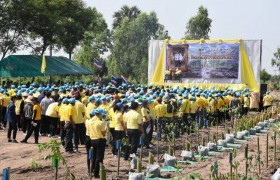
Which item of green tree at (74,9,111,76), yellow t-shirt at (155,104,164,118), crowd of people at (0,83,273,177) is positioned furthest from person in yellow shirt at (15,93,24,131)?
green tree at (74,9,111,76)

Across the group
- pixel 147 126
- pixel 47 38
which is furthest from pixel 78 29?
pixel 147 126

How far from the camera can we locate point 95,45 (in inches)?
2406

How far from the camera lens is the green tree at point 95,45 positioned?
2072 inches

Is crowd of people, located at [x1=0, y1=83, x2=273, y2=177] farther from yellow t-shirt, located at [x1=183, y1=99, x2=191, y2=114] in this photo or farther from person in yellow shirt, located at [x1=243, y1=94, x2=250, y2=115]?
person in yellow shirt, located at [x1=243, y1=94, x2=250, y2=115]

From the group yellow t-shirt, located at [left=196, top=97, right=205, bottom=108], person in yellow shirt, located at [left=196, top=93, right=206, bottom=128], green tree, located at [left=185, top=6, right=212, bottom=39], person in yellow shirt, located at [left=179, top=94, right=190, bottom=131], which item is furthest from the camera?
green tree, located at [left=185, top=6, right=212, bottom=39]

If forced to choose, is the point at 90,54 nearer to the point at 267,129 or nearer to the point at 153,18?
the point at 153,18

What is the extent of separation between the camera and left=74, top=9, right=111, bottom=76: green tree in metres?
52.6

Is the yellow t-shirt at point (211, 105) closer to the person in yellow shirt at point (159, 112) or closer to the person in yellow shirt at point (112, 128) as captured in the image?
the person in yellow shirt at point (159, 112)

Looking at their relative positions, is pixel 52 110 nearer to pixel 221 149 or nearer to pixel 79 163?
pixel 79 163

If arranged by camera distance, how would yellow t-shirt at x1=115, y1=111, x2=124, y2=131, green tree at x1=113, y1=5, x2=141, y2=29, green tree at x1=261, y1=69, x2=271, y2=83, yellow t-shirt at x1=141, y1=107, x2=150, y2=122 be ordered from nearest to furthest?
yellow t-shirt at x1=115, y1=111, x2=124, y2=131 → yellow t-shirt at x1=141, y1=107, x2=150, y2=122 → green tree at x1=261, y1=69, x2=271, y2=83 → green tree at x1=113, y1=5, x2=141, y2=29

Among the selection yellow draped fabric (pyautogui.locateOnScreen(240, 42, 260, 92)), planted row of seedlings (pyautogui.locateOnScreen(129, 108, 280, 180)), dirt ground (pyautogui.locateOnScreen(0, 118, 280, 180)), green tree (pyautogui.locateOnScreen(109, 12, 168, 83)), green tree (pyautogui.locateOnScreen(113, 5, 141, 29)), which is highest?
green tree (pyautogui.locateOnScreen(113, 5, 141, 29))

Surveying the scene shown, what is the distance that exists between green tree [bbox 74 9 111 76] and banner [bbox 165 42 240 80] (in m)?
17.6

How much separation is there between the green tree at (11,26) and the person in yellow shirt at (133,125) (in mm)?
28107

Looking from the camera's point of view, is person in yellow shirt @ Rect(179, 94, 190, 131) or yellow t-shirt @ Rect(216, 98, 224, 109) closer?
person in yellow shirt @ Rect(179, 94, 190, 131)
